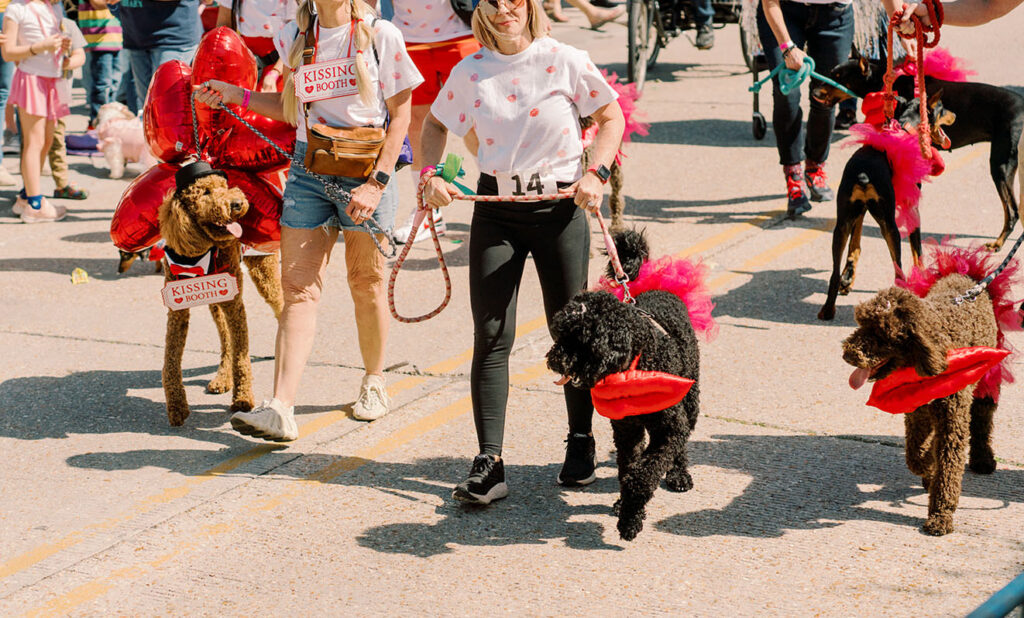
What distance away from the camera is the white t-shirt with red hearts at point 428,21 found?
24.5 feet

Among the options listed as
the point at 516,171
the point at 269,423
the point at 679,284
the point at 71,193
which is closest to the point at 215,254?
the point at 269,423

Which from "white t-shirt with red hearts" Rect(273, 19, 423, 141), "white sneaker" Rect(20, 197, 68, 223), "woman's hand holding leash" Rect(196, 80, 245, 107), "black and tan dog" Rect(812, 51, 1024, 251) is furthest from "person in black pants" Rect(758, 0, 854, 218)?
"white sneaker" Rect(20, 197, 68, 223)

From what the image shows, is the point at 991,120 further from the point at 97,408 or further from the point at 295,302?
the point at 97,408

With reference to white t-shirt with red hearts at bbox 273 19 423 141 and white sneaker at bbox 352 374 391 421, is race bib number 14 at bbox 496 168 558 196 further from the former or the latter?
white sneaker at bbox 352 374 391 421

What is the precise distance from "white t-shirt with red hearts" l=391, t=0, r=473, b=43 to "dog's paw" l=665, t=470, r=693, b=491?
151 inches

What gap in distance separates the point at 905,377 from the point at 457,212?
17.7 feet

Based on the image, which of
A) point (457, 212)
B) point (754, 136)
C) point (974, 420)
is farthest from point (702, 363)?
point (754, 136)

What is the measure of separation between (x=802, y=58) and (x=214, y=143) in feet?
13.2

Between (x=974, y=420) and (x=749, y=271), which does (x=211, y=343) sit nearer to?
(x=749, y=271)

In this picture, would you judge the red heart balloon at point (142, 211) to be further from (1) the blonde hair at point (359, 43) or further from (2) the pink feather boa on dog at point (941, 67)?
(2) the pink feather boa on dog at point (941, 67)

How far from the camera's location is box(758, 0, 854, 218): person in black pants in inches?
314

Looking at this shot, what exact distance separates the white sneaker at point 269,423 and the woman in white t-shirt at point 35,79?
493 cm

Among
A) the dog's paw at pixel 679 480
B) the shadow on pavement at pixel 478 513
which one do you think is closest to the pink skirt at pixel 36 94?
the shadow on pavement at pixel 478 513

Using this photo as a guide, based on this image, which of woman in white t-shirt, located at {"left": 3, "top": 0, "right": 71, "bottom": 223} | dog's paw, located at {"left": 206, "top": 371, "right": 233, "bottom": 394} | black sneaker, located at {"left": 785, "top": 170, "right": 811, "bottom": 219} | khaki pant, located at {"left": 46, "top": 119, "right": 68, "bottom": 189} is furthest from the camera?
khaki pant, located at {"left": 46, "top": 119, "right": 68, "bottom": 189}
